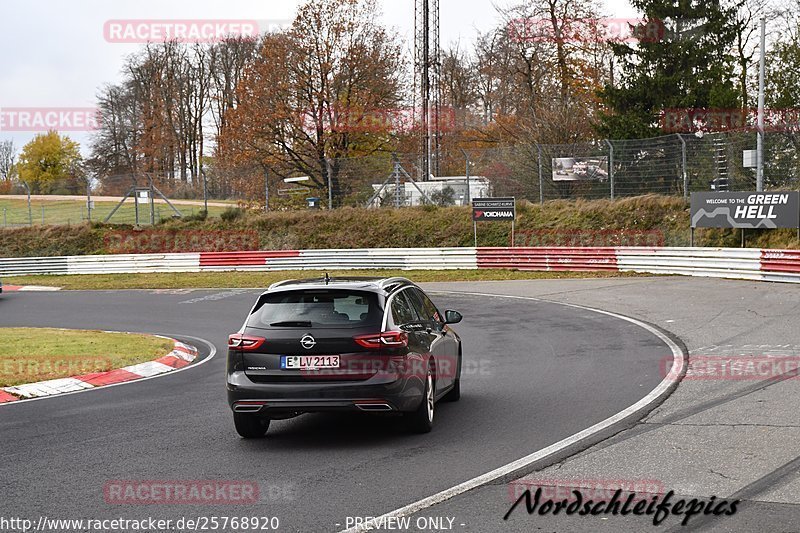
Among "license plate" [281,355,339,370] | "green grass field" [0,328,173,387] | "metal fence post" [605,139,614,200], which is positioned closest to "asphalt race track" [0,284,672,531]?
"license plate" [281,355,339,370]

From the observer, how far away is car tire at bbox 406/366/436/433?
8.52 metres

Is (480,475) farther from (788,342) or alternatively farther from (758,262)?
(758,262)

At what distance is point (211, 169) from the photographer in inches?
1686

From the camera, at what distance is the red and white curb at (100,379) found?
11.7 meters

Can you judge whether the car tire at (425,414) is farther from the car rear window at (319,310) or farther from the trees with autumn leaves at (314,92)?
the trees with autumn leaves at (314,92)

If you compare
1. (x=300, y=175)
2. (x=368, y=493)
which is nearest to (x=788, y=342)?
(x=368, y=493)

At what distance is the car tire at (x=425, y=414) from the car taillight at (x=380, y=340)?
0.64 metres

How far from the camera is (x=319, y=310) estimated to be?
28.0 ft

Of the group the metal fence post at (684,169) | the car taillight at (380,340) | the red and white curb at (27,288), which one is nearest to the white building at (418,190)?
the metal fence post at (684,169)

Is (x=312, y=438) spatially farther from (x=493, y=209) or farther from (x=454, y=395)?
(x=493, y=209)

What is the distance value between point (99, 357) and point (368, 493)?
9424 mm

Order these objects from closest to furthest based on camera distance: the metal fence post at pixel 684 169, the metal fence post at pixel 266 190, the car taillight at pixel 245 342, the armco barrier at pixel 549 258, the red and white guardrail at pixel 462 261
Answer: the car taillight at pixel 245 342, the red and white guardrail at pixel 462 261, the armco barrier at pixel 549 258, the metal fence post at pixel 684 169, the metal fence post at pixel 266 190

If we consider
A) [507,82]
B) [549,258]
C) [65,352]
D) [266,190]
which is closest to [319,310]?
[65,352]

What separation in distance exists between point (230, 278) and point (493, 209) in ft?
33.6
